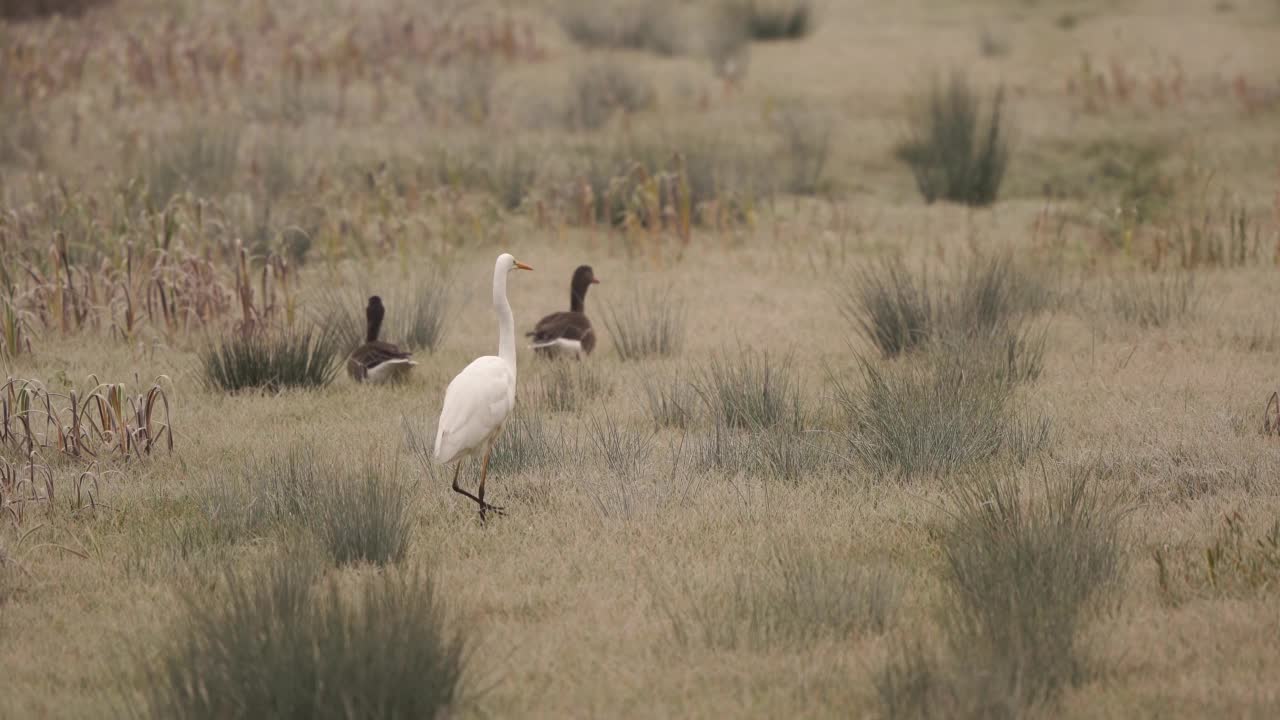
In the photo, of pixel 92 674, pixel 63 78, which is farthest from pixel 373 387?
pixel 63 78

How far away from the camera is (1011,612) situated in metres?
4.25

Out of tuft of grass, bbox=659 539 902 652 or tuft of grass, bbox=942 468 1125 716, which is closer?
tuft of grass, bbox=942 468 1125 716

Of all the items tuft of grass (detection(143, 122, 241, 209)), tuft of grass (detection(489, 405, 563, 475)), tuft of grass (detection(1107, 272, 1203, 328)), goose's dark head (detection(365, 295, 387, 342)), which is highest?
tuft of grass (detection(143, 122, 241, 209))

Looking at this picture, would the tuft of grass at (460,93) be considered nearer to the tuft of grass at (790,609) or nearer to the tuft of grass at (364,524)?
the tuft of grass at (364,524)

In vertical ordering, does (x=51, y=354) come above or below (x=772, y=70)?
below

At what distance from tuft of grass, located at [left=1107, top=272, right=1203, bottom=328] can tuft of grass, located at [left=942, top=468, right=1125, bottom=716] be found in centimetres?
397

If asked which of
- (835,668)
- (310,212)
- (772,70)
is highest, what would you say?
(772,70)

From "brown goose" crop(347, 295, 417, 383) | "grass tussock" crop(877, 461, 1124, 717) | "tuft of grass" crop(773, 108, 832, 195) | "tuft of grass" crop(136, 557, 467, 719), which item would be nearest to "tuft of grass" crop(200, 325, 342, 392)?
"brown goose" crop(347, 295, 417, 383)

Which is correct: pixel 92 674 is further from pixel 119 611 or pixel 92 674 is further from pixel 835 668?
pixel 835 668

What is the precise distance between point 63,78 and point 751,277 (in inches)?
381

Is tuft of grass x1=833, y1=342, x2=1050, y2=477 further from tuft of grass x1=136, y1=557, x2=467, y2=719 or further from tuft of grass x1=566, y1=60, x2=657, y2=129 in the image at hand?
tuft of grass x1=566, y1=60, x2=657, y2=129

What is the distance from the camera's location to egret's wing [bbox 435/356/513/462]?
556 centimetres

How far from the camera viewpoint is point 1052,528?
15.6 ft

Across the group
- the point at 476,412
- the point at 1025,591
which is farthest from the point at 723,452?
the point at 1025,591
